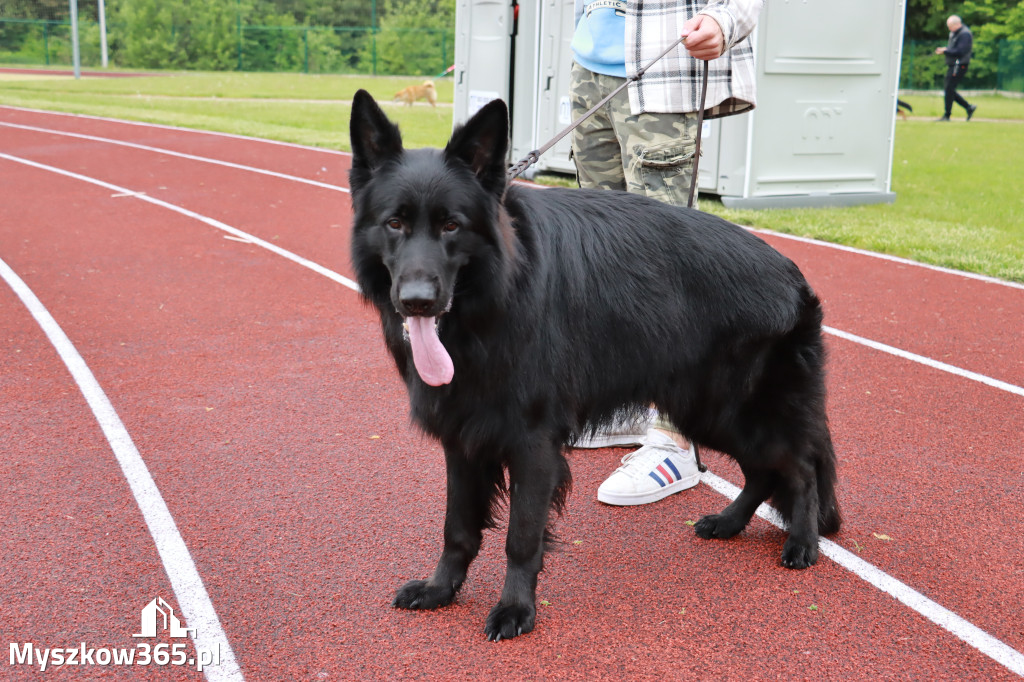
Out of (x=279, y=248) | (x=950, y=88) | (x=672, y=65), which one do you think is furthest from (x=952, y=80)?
(x=672, y=65)

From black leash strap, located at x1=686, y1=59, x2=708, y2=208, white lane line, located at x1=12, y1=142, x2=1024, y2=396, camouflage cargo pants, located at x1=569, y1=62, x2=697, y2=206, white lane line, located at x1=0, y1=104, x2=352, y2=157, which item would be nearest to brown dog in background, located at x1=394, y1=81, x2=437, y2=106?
white lane line, located at x1=0, y1=104, x2=352, y2=157

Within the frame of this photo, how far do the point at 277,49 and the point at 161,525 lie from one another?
51.2 m

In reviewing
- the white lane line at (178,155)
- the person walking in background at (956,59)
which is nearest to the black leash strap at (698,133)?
the white lane line at (178,155)

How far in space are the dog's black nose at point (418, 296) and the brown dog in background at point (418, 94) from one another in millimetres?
28811

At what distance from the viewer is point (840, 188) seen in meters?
11.9

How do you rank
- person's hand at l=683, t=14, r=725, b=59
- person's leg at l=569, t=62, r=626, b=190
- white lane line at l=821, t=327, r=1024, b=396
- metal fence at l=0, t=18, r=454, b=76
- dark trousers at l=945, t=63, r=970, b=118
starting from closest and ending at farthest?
1. person's hand at l=683, t=14, r=725, b=59
2. person's leg at l=569, t=62, r=626, b=190
3. white lane line at l=821, t=327, r=1024, b=396
4. dark trousers at l=945, t=63, r=970, b=118
5. metal fence at l=0, t=18, r=454, b=76

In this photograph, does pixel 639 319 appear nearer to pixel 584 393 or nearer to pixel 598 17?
pixel 584 393

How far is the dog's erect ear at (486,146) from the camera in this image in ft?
8.80

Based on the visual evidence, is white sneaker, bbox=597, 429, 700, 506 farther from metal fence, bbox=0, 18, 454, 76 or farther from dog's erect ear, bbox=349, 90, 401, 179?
metal fence, bbox=0, 18, 454, 76

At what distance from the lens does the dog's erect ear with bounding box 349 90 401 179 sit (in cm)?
269

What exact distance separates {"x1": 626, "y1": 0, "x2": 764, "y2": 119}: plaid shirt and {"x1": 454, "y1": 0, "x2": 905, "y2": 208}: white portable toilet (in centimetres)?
725

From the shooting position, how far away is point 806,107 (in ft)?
37.1

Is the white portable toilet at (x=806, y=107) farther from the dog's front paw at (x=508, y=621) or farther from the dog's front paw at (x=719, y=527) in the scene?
the dog's front paw at (x=508, y=621)

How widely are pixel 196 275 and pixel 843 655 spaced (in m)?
6.57
